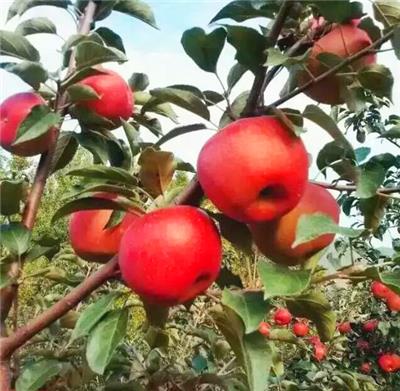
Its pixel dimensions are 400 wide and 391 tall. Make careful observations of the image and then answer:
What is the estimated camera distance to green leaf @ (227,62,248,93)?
88 cm

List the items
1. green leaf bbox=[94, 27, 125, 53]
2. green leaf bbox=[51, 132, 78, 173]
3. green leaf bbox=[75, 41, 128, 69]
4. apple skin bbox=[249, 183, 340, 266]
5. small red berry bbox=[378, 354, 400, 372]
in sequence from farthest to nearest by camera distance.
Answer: small red berry bbox=[378, 354, 400, 372], green leaf bbox=[94, 27, 125, 53], green leaf bbox=[51, 132, 78, 173], green leaf bbox=[75, 41, 128, 69], apple skin bbox=[249, 183, 340, 266]

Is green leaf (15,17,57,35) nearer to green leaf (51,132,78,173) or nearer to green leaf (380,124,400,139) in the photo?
green leaf (51,132,78,173)

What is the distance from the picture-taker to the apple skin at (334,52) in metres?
0.78

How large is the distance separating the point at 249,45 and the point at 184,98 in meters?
0.11

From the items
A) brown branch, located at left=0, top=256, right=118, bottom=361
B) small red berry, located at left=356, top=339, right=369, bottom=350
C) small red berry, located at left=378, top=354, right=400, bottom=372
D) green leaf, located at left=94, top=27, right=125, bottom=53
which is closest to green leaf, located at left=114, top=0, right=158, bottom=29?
green leaf, located at left=94, top=27, right=125, bottom=53

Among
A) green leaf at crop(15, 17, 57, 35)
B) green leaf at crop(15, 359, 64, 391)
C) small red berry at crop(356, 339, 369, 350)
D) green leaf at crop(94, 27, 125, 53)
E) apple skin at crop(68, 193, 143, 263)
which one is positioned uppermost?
green leaf at crop(15, 17, 57, 35)

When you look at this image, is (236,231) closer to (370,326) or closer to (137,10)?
(137,10)

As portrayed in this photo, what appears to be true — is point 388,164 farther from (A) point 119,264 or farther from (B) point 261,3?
(A) point 119,264

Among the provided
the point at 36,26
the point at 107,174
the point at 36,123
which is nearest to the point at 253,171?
the point at 107,174

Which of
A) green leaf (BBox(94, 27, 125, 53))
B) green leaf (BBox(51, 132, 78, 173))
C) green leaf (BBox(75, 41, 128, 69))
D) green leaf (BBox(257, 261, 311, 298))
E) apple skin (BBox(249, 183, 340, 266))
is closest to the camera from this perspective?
green leaf (BBox(257, 261, 311, 298))

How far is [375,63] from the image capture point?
2.64ft

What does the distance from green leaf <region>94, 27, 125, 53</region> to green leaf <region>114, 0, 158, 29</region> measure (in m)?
0.04

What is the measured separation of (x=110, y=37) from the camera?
1116 mm

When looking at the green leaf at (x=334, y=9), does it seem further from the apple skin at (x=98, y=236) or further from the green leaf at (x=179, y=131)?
the apple skin at (x=98, y=236)
